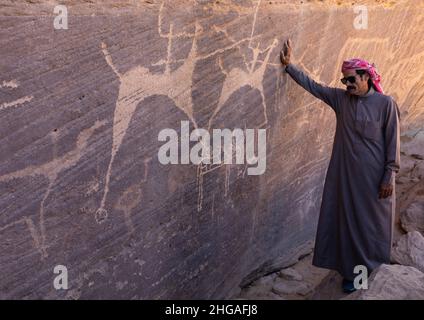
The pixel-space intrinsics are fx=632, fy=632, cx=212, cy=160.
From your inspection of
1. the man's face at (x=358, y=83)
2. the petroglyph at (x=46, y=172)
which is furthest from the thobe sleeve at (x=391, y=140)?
the petroglyph at (x=46, y=172)

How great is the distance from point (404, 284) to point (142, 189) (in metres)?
1.38

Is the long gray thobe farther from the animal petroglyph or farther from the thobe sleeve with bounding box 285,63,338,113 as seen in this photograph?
the animal petroglyph

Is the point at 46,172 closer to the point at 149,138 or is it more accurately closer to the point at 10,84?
the point at 10,84

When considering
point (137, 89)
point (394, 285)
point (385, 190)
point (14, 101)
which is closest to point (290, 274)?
point (385, 190)

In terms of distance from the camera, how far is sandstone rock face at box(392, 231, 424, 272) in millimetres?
3953

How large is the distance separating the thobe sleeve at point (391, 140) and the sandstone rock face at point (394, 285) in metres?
0.85

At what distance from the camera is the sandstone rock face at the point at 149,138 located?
2666 mm

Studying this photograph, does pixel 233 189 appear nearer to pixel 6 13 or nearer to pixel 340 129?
pixel 340 129

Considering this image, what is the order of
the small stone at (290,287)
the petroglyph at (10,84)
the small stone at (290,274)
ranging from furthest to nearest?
the small stone at (290,274), the small stone at (290,287), the petroglyph at (10,84)

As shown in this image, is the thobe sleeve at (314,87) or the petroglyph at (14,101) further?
the thobe sleeve at (314,87)

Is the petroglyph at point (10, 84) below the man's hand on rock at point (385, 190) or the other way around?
the other way around

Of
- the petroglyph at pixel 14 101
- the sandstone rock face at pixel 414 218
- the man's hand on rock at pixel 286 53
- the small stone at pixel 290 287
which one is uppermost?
the man's hand on rock at pixel 286 53

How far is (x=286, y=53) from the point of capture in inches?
165

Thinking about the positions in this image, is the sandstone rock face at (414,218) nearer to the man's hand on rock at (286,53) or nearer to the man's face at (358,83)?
the man's face at (358,83)
